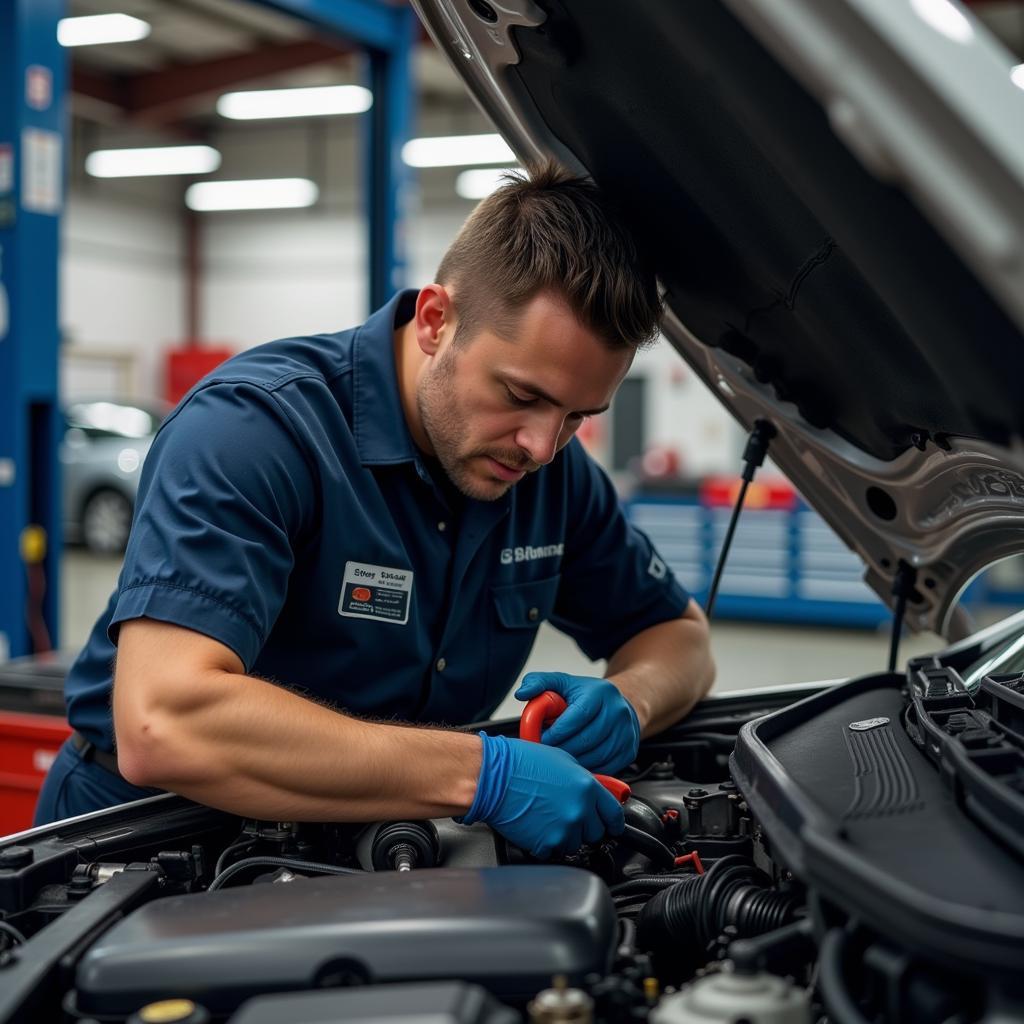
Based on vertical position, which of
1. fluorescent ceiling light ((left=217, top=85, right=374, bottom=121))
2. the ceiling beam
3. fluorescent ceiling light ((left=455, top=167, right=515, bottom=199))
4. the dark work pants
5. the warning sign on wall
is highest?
the ceiling beam

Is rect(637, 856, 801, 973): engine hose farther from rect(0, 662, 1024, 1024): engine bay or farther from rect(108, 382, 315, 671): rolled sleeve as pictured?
rect(108, 382, 315, 671): rolled sleeve

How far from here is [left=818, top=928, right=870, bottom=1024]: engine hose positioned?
27.1 inches

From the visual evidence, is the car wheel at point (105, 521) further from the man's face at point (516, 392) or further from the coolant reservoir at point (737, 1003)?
the coolant reservoir at point (737, 1003)

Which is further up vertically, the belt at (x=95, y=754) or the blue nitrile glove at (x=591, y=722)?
the blue nitrile glove at (x=591, y=722)

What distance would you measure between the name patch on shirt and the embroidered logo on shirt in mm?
193

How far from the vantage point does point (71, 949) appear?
856mm

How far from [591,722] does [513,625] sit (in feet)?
0.99

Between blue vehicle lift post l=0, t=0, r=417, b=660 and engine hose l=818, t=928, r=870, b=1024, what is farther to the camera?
blue vehicle lift post l=0, t=0, r=417, b=660

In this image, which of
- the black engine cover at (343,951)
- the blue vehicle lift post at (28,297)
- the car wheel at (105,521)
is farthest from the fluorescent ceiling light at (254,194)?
the black engine cover at (343,951)

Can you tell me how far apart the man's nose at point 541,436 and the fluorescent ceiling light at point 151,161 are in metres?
11.7

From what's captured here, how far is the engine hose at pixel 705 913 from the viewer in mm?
939

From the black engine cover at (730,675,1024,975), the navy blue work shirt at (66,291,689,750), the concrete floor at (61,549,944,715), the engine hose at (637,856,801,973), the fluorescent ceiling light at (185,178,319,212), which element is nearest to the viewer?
the black engine cover at (730,675,1024,975)

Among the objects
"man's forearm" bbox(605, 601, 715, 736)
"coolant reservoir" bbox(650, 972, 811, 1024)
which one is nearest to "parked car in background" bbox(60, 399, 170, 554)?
"man's forearm" bbox(605, 601, 715, 736)

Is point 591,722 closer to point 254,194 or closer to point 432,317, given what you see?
point 432,317
